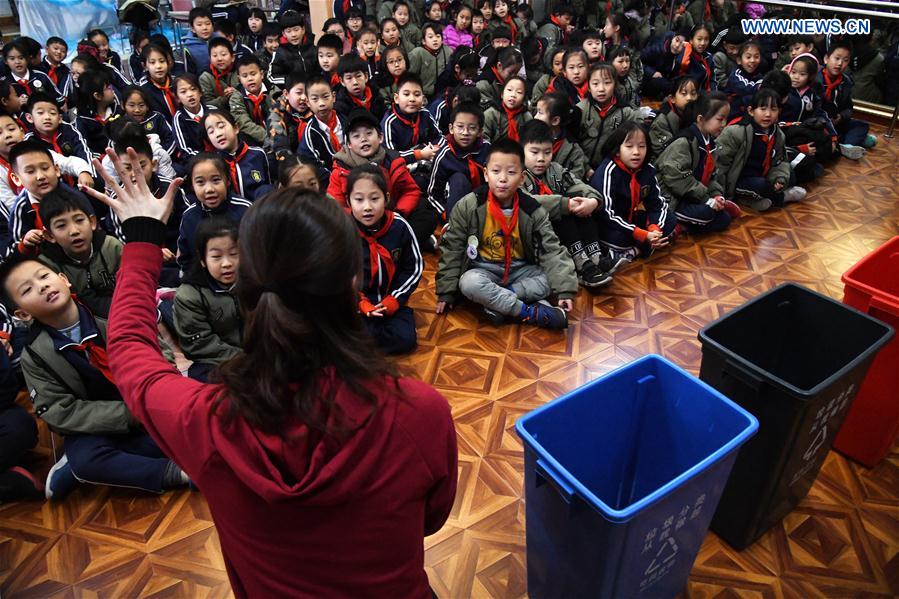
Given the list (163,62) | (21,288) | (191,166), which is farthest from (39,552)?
(163,62)

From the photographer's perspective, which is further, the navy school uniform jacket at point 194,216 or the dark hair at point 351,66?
the dark hair at point 351,66

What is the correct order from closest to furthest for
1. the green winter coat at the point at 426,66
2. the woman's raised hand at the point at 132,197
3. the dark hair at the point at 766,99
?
the woman's raised hand at the point at 132,197, the dark hair at the point at 766,99, the green winter coat at the point at 426,66

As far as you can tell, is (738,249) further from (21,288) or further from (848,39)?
(848,39)

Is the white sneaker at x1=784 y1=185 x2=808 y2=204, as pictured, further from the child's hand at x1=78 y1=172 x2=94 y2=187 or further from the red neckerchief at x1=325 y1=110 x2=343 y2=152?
the child's hand at x1=78 y1=172 x2=94 y2=187

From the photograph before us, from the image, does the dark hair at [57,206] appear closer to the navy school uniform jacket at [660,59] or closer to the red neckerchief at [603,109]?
the red neckerchief at [603,109]

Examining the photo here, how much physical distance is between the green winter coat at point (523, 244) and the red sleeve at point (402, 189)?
41 centimetres

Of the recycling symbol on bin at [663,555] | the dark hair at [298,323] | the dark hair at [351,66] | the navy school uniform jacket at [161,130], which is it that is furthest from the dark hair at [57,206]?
the recycling symbol on bin at [663,555]

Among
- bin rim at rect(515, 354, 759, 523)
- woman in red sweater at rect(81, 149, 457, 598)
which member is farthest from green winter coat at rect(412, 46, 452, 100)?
woman in red sweater at rect(81, 149, 457, 598)

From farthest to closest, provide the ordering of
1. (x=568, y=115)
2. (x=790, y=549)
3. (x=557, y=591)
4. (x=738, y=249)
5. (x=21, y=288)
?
(x=568, y=115) → (x=738, y=249) → (x=21, y=288) → (x=790, y=549) → (x=557, y=591)

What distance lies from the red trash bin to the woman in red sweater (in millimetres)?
1311

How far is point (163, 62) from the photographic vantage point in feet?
14.4

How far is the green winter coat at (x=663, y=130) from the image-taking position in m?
3.70

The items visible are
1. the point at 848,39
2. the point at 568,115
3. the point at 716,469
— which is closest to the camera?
the point at 716,469

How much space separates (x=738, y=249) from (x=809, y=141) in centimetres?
149
